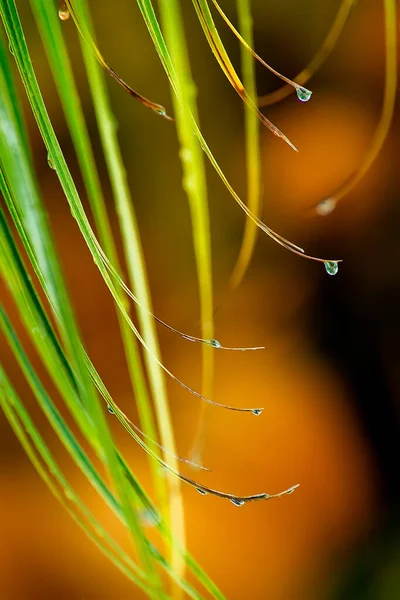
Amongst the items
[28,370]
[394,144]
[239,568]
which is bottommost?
[28,370]

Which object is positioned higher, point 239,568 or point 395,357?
point 395,357

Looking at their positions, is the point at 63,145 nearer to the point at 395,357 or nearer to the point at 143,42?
the point at 143,42

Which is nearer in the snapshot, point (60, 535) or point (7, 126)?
point (7, 126)

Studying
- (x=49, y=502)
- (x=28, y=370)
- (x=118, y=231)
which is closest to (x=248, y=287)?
(x=118, y=231)

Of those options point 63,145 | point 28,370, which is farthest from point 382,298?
point 28,370
